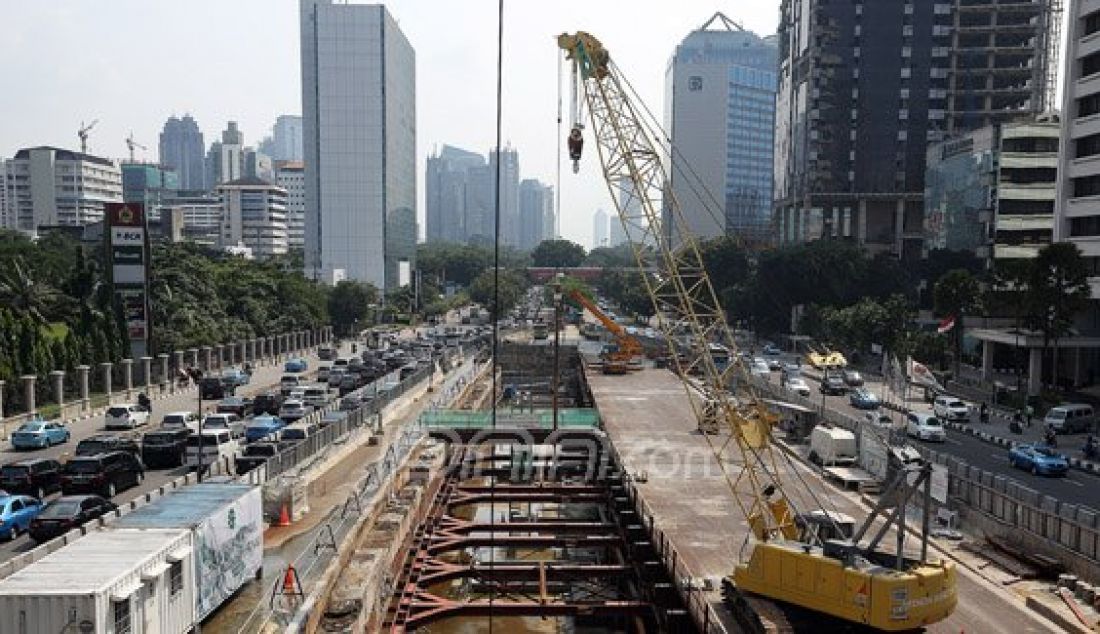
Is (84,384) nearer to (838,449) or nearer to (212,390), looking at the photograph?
(212,390)

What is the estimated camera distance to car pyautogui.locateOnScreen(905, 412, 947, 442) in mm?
42031

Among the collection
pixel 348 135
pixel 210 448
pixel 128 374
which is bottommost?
pixel 210 448

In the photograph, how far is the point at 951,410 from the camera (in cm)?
4816

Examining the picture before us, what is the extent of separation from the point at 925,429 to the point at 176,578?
36100mm

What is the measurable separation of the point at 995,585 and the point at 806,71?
349ft

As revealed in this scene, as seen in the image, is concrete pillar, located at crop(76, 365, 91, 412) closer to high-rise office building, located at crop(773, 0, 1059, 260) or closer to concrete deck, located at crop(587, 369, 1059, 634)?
concrete deck, located at crop(587, 369, 1059, 634)

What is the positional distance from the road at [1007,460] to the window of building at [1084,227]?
1683cm

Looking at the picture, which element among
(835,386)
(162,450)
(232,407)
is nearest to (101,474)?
(162,450)

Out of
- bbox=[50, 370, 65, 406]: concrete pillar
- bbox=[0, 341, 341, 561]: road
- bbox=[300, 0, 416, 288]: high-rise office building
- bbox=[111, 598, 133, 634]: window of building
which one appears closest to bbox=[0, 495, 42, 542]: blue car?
bbox=[0, 341, 341, 561]: road

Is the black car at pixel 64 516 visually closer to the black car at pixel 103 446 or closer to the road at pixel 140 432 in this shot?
the road at pixel 140 432

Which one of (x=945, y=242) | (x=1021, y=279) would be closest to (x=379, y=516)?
(x=1021, y=279)

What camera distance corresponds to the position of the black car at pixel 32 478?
95.6ft

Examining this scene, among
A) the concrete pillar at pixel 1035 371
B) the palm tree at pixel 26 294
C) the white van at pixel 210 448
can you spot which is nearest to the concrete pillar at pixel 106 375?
the palm tree at pixel 26 294

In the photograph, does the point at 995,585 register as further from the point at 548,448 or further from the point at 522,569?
the point at 548,448
